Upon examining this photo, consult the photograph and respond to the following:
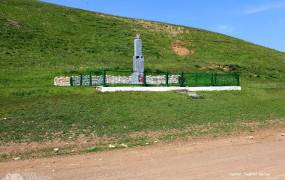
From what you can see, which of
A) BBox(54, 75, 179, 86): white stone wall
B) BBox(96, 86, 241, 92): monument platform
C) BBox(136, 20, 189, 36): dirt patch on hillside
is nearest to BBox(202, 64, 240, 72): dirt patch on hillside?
BBox(136, 20, 189, 36): dirt patch on hillside

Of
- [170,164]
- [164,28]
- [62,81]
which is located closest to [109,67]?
[62,81]

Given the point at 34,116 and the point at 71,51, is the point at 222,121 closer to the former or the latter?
the point at 34,116

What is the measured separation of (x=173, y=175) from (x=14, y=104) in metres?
15.6

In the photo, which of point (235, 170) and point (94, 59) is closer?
point (235, 170)

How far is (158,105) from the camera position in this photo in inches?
1153

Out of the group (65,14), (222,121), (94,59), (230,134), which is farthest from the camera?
(65,14)

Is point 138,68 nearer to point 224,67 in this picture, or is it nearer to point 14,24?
point 224,67

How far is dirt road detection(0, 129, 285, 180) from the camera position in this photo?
1308 cm

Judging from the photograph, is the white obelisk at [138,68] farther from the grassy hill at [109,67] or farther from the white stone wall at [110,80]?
the grassy hill at [109,67]

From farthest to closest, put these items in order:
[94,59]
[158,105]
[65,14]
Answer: [65,14] < [94,59] < [158,105]

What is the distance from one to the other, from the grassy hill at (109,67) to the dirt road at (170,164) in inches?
155

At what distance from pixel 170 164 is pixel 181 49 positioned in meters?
51.9

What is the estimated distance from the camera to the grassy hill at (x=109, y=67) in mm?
23938

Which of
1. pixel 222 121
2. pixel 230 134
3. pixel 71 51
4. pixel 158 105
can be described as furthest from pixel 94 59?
pixel 230 134
